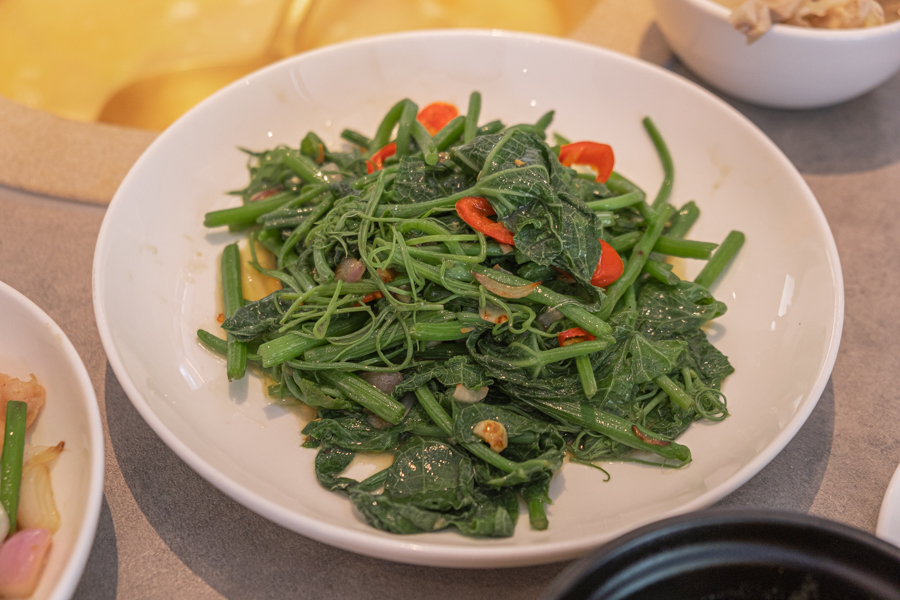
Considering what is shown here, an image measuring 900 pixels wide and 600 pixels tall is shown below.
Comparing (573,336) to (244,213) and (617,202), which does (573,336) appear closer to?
(617,202)

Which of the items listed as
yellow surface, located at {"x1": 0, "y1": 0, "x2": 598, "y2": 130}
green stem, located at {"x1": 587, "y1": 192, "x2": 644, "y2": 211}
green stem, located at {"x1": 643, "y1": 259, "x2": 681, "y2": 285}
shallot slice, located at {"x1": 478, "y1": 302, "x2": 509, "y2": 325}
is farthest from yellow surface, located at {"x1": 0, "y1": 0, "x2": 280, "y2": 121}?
green stem, located at {"x1": 643, "y1": 259, "x2": 681, "y2": 285}

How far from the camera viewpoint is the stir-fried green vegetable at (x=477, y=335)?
1.85 meters

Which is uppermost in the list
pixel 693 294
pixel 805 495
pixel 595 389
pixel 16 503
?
pixel 693 294

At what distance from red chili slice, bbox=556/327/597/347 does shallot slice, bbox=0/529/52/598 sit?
1599 millimetres

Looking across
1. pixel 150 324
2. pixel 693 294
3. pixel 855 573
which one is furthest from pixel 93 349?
pixel 855 573

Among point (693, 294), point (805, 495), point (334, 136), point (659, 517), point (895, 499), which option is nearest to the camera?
point (659, 517)

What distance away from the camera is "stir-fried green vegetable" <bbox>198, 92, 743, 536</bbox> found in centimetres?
185

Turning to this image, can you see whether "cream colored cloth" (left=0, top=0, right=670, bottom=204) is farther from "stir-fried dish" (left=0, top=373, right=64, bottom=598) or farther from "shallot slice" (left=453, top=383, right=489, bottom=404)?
"shallot slice" (left=453, top=383, right=489, bottom=404)

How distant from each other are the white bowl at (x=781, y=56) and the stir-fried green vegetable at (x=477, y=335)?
135cm

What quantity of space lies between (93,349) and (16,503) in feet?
2.55

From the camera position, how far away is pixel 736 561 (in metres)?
1.32

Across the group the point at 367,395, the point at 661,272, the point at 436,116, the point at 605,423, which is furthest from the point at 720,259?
the point at 367,395

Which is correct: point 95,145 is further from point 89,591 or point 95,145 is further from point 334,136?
point 89,591

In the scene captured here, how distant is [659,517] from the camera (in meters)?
1.54
